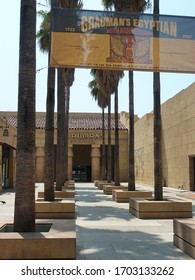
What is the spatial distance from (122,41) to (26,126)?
5.49m

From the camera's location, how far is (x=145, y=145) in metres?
45.5

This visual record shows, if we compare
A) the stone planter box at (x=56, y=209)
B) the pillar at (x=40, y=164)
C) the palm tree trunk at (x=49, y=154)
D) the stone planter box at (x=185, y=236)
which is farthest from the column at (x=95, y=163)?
the stone planter box at (x=185, y=236)

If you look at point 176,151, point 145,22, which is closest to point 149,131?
point 176,151

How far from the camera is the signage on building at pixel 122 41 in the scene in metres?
11.7

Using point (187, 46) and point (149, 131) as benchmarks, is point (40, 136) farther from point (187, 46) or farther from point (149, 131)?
point (187, 46)

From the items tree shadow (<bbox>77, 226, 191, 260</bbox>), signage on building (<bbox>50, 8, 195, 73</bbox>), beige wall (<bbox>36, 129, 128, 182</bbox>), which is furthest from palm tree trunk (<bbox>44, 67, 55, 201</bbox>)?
beige wall (<bbox>36, 129, 128, 182</bbox>)

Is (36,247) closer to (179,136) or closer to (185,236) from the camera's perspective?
(185,236)

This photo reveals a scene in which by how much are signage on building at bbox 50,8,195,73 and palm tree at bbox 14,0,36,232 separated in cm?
328

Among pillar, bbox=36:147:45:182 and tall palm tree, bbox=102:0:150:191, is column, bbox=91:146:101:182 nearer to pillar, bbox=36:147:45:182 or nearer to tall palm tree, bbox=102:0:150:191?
pillar, bbox=36:147:45:182

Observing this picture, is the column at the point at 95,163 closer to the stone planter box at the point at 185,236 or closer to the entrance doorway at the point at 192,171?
the entrance doorway at the point at 192,171

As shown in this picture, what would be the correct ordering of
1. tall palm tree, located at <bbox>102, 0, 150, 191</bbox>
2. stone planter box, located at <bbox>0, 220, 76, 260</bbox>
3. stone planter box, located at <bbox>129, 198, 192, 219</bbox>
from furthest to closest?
tall palm tree, located at <bbox>102, 0, 150, 191</bbox>
stone planter box, located at <bbox>129, 198, 192, 219</bbox>
stone planter box, located at <bbox>0, 220, 76, 260</bbox>

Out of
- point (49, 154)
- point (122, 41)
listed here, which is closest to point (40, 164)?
point (49, 154)

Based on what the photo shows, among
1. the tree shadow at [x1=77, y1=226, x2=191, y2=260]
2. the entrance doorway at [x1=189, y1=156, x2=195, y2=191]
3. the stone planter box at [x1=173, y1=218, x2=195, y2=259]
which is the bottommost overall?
the tree shadow at [x1=77, y1=226, x2=191, y2=260]

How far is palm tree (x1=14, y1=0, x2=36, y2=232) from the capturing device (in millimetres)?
7762
